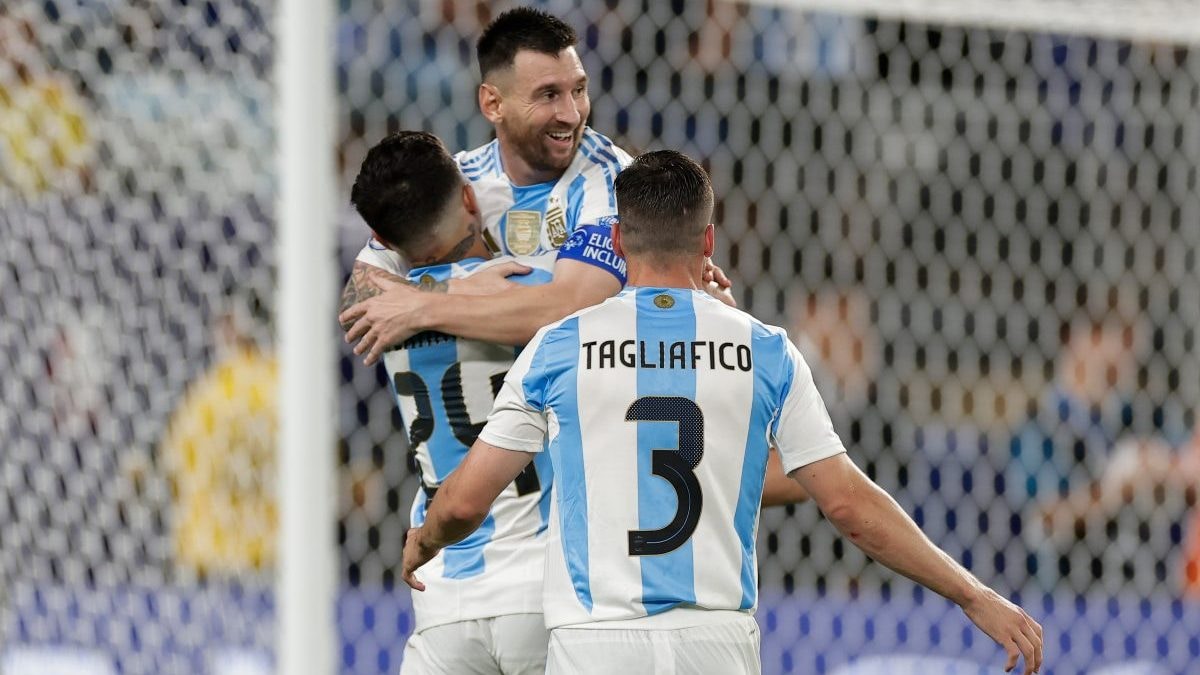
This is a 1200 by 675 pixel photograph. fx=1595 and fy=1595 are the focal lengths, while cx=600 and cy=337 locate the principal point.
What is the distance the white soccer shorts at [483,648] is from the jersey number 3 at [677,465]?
18.4 inches

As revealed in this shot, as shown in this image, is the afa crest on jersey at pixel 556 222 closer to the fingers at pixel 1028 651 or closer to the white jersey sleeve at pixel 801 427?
the white jersey sleeve at pixel 801 427

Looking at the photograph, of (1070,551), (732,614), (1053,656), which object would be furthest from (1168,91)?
(732,614)

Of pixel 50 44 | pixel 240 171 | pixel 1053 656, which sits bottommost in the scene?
pixel 1053 656

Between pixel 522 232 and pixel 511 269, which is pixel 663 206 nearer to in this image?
pixel 511 269

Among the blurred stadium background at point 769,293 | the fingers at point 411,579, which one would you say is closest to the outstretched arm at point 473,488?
the fingers at point 411,579

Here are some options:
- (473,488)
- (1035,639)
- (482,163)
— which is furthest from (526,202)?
(1035,639)

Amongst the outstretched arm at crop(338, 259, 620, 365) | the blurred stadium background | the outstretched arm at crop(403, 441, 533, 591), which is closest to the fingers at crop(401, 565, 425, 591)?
the outstretched arm at crop(403, 441, 533, 591)

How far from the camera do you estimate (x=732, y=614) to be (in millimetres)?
2385

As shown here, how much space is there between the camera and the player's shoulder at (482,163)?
2945mm

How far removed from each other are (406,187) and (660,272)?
1.72 feet

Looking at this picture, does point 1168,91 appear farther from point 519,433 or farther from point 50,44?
point 519,433

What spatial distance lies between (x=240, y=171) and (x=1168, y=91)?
3.92 m

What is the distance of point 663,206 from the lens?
2.38 metres

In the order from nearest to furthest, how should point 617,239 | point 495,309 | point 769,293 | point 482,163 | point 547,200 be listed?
point 617,239, point 495,309, point 547,200, point 482,163, point 769,293
